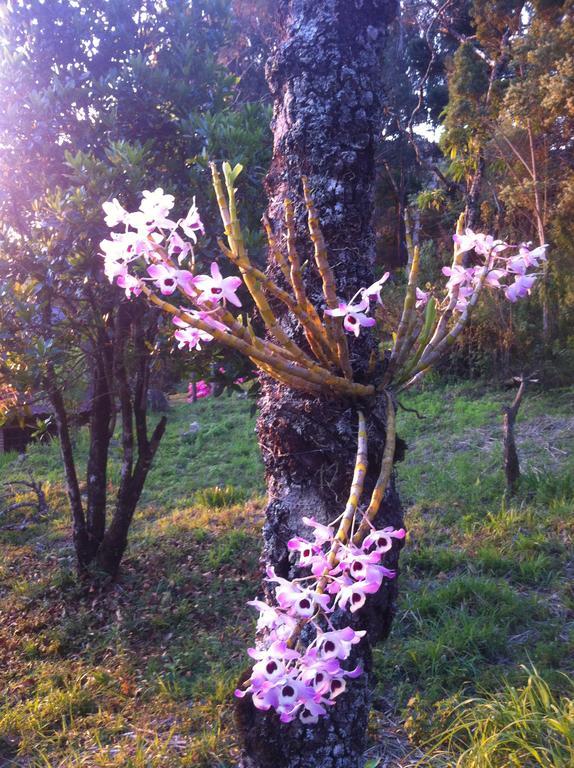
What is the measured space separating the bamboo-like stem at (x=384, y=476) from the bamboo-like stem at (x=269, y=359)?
75 millimetres

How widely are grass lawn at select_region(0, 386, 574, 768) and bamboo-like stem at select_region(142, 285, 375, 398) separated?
1.52 metres

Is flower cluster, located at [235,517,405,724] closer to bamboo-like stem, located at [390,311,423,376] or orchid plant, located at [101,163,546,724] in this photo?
orchid plant, located at [101,163,546,724]

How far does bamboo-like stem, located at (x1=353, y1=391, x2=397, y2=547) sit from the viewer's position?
3.92 feet

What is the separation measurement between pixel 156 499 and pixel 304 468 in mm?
5597

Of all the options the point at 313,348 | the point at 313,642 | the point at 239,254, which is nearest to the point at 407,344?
the point at 313,348

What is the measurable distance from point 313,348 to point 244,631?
9.13ft

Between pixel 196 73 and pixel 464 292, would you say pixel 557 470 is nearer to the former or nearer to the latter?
pixel 196 73

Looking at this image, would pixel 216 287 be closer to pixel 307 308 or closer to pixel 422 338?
pixel 307 308

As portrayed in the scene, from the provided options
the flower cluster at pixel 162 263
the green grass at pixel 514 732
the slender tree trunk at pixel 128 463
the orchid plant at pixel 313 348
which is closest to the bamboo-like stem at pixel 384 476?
the orchid plant at pixel 313 348

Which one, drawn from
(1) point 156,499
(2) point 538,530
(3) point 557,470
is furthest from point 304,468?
(1) point 156,499

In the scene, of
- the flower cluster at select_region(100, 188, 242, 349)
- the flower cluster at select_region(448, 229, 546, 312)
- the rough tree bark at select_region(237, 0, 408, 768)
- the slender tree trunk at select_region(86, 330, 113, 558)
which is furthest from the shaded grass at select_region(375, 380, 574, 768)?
the slender tree trunk at select_region(86, 330, 113, 558)

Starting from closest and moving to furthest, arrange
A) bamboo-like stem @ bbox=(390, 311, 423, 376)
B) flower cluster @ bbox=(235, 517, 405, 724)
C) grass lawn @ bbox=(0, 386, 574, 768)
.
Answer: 1. flower cluster @ bbox=(235, 517, 405, 724)
2. bamboo-like stem @ bbox=(390, 311, 423, 376)
3. grass lawn @ bbox=(0, 386, 574, 768)

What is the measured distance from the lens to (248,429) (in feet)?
31.5

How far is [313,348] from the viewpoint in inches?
57.8
